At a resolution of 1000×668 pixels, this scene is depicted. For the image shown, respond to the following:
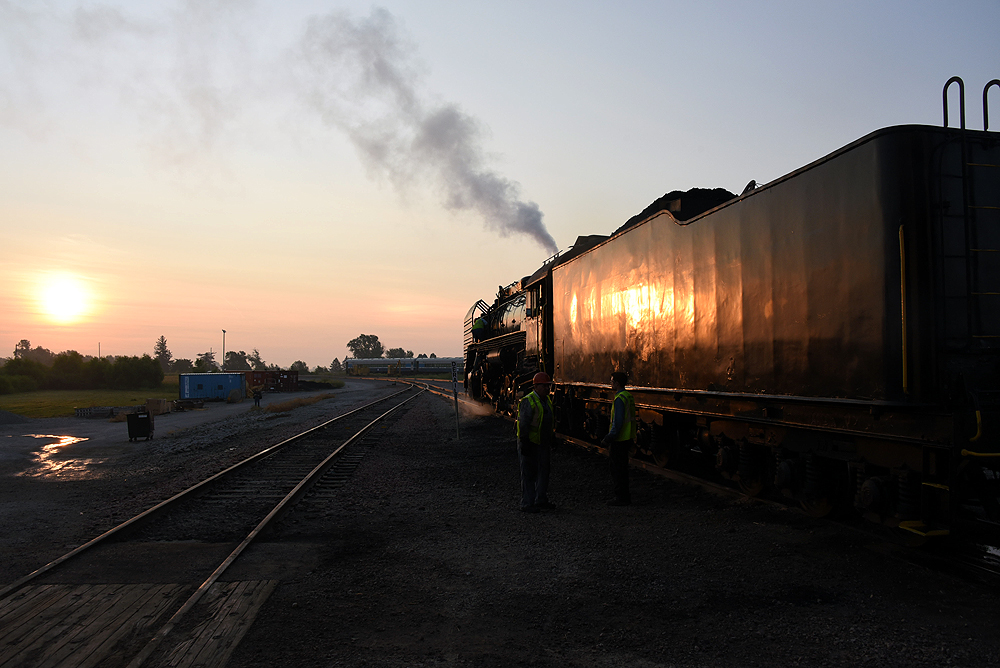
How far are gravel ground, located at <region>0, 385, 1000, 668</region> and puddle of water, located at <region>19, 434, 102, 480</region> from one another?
335 centimetres

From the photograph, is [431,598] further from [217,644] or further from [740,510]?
[740,510]

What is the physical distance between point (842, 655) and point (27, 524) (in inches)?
338

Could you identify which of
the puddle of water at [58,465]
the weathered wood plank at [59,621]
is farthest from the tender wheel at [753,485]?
the puddle of water at [58,465]

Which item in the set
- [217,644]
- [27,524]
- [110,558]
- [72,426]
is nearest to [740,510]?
[217,644]

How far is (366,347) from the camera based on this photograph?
193875 millimetres

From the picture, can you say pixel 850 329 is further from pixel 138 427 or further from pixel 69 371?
pixel 69 371

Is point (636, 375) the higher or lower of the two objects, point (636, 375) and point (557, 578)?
the higher

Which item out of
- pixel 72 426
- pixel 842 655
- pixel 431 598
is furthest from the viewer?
pixel 72 426

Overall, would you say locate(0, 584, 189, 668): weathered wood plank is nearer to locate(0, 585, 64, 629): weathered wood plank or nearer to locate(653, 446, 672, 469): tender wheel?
locate(0, 585, 64, 629): weathered wood plank

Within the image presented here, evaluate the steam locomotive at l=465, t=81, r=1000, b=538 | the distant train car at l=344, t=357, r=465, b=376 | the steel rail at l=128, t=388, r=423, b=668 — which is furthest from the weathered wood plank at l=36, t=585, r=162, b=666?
the distant train car at l=344, t=357, r=465, b=376

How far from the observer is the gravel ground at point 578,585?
153 inches

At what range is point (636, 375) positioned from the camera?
9344 millimetres

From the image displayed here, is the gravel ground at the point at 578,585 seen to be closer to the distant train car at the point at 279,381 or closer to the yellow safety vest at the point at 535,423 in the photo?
the yellow safety vest at the point at 535,423

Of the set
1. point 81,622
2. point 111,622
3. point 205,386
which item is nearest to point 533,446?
point 111,622
